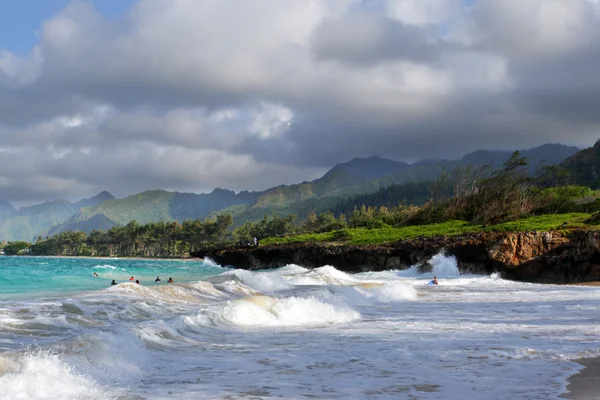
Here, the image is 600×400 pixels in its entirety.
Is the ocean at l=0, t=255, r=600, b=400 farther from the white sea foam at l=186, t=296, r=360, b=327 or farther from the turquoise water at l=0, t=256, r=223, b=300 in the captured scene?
the turquoise water at l=0, t=256, r=223, b=300

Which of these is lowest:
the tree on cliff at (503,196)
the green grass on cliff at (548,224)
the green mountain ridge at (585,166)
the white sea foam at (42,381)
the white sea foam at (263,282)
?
the white sea foam at (263,282)

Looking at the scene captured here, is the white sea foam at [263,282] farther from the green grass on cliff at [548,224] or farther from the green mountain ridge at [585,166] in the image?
the green mountain ridge at [585,166]

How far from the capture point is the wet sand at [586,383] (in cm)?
664

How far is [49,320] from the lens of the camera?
1313 centimetres

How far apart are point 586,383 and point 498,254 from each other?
31.3 metres

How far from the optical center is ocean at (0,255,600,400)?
23.8 feet

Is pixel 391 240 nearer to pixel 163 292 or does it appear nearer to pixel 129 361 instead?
pixel 163 292

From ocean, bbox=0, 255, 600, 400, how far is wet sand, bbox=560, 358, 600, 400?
19 cm

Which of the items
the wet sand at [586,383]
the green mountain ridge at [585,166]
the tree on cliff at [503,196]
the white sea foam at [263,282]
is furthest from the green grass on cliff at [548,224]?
the green mountain ridge at [585,166]

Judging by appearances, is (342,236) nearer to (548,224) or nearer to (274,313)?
(548,224)

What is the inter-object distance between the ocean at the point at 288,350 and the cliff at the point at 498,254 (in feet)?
56.9

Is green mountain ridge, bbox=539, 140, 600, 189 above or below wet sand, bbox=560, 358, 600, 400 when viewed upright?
above

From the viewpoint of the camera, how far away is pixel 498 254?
3712cm

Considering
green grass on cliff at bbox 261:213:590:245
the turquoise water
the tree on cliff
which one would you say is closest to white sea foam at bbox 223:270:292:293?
the turquoise water
